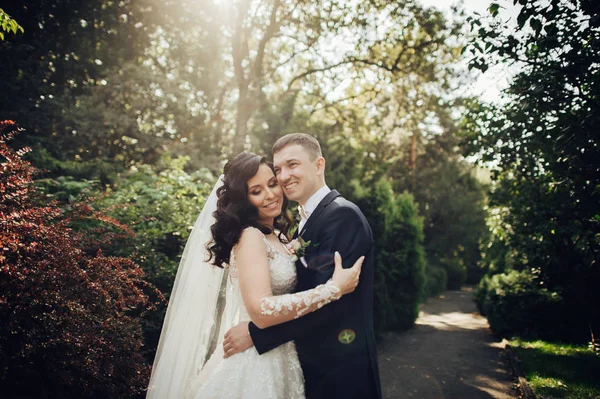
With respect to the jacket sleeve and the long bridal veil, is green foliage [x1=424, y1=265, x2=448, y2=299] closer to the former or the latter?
the long bridal veil

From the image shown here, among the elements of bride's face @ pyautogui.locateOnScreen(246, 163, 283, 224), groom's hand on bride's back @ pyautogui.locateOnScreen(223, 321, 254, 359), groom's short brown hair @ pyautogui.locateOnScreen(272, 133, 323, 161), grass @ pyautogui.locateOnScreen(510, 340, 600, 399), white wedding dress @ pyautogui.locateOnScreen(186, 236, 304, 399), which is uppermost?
groom's short brown hair @ pyautogui.locateOnScreen(272, 133, 323, 161)

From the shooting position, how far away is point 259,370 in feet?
8.53

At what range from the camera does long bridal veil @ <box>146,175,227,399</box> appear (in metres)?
2.96

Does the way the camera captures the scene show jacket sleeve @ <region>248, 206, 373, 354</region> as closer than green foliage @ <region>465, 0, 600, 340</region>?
Yes

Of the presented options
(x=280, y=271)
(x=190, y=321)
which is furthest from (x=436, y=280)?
(x=280, y=271)

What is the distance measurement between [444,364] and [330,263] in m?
7.73

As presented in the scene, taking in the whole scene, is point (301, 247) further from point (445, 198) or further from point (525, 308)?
point (445, 198)

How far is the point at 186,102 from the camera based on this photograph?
54.6 ft

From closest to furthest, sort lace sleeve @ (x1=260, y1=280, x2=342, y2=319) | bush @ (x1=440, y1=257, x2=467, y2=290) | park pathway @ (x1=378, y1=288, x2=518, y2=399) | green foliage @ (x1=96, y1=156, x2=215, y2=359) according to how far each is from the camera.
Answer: lace sleeve @ (x1=260, y1=280, x2=342, y2=319), green foliage @ (x1=96, y1=156, x2=215, y2=359), park pathway @ (x1=378, y1=288, x2=518, y2=399), bush @ (x1=440, y1=257, x2=467, y2=290)

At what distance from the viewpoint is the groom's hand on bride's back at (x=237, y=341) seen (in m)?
2.66

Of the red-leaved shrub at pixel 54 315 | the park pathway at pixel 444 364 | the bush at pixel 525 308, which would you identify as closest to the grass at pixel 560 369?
the park pathway at pixel 444 364

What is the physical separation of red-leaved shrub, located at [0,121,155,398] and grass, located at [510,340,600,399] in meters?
5.95

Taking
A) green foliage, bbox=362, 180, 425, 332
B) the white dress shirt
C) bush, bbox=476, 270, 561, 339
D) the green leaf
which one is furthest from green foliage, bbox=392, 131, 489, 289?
the white dress shirt

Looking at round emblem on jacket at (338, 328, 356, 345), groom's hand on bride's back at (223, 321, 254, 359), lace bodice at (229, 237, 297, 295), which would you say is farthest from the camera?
lace bodice at (229, 237, 297, 295)
